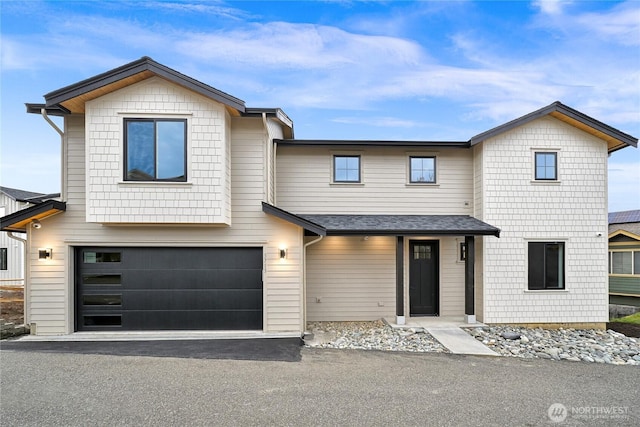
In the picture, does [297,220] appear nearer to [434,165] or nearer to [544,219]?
[434,165]

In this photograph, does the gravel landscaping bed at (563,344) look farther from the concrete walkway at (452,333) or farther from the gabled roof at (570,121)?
the gabled roof at (570,121)

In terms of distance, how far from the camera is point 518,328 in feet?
29.0

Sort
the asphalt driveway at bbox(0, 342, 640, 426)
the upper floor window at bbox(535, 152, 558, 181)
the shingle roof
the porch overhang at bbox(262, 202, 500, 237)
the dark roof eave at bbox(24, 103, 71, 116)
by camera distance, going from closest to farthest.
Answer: the asphalt driveway at bbox(0, 342, 640, 426), the dark roof eave at bbox(24, 103, 71, 116), the porch overhang at bbox(262, 202, 500, 237), the upper floor window at bbox(535, 152, 558, 181), the shingle roof

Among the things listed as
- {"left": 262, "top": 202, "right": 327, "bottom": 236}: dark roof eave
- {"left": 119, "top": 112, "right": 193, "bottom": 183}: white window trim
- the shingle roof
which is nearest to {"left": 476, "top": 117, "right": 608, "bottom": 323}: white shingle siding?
{"left": 262, "top": 202, "right": 327, "bottom": 236}: dark roof eave

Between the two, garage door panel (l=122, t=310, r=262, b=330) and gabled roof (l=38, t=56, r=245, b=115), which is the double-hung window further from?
gabled roof (l=38, t=56, r=245, b=115)

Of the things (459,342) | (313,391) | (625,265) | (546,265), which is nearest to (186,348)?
(313,391)

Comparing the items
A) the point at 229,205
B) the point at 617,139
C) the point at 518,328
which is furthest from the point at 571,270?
the point at 229,205

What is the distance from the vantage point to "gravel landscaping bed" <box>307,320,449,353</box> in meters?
7.10

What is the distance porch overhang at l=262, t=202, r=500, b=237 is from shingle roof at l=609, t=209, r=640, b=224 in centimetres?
1394

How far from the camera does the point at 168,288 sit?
25.9 ft

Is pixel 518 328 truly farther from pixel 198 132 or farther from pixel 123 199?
pixel 123 199

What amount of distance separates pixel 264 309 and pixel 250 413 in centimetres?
390

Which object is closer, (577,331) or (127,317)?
(127,317)

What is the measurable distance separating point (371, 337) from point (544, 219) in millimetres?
5757
